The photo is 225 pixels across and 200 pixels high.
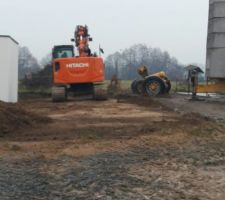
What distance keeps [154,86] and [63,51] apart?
6.00m

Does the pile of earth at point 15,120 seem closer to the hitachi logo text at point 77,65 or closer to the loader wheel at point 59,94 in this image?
the loader wheel at point 59,94

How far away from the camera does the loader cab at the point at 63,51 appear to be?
30.9 meters

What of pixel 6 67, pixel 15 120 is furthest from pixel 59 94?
pixel 15 120

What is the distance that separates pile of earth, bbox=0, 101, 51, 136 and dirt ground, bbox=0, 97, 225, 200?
133mm

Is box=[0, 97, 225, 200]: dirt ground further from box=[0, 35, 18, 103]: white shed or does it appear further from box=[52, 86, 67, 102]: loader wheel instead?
box=[52, 86, 67, 102]: loader wheel

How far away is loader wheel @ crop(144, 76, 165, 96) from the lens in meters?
32.9

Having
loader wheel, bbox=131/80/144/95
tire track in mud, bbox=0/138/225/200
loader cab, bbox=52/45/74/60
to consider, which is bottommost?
tire track in mud, bbox=0/138/225/200

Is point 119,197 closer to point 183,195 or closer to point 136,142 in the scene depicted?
point 183,195

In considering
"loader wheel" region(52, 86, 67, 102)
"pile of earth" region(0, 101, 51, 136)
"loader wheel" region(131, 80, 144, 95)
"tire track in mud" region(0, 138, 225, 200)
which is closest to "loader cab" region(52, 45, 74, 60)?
"loader wheel" region(52, 86, 67, 102)

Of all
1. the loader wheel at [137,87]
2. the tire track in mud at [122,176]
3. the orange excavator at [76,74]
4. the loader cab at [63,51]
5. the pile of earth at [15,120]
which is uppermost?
the loader cab at [63,51]

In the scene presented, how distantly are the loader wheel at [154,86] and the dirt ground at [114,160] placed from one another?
54.2 ft

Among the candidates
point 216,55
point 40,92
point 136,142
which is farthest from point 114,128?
point 40,92

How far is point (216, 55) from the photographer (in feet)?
94.8

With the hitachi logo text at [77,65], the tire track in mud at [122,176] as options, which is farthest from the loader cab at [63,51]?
the tire track in mud at [122,176]
